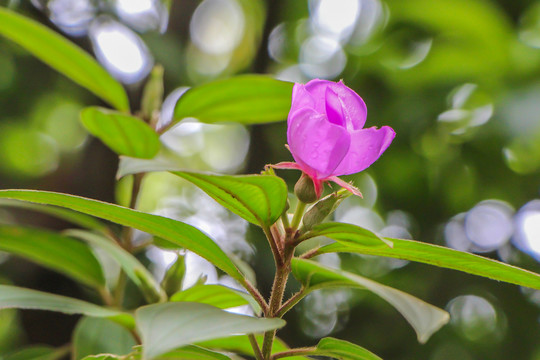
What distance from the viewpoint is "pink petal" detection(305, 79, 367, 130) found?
47cm

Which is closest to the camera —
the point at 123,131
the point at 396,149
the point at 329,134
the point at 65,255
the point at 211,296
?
the point at 329,134

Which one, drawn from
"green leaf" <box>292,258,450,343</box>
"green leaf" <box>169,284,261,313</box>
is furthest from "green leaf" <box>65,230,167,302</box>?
"green leaf" <box>292,258,450,343</box>

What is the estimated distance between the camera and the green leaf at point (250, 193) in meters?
0.40

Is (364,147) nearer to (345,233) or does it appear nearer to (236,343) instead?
(345,233)

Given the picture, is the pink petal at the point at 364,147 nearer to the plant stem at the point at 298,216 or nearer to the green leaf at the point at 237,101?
the plant stem at the point at 298,216

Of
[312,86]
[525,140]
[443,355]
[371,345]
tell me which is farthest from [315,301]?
[312,86]

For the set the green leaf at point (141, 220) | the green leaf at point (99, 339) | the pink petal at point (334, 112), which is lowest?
the green leaf at point (99, 339)

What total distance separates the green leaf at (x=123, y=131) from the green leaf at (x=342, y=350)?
407 millimetres

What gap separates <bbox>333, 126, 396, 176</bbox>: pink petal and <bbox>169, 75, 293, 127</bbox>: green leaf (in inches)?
14.3

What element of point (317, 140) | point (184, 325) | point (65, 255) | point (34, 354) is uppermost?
point (317, 140)

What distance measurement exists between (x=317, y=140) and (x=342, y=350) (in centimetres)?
19

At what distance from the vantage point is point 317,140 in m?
0.44

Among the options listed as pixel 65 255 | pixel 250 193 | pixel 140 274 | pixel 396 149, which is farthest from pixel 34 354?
pixel 396 149

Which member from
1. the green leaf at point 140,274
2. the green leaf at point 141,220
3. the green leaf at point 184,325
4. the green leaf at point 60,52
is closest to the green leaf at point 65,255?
the green leaf at point 140,274
